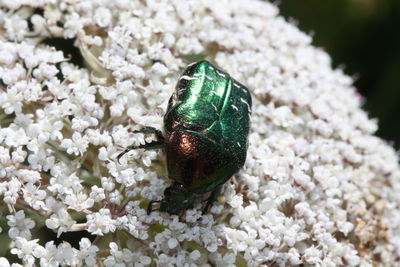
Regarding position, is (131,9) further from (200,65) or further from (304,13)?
(304,13)

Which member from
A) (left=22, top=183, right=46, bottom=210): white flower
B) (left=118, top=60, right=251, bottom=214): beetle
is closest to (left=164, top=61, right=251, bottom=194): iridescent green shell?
(left=118, top=60, right=251, bottom=214): beetle

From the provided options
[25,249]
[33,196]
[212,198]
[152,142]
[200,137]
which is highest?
[200,137]

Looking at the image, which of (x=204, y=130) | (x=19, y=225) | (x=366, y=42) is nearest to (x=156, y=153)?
(x=204, y=130)

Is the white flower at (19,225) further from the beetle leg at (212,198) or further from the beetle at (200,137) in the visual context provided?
the beetle leg at (212,198)

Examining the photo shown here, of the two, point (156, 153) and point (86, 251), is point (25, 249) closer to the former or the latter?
point (86, 251)

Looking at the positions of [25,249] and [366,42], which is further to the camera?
[366,42]

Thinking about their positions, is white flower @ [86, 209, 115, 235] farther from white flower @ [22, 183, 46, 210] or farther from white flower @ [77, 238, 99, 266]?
white flower @ [22, 183, 46, 210]

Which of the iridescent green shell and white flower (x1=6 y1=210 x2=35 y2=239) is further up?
the iridescent green shell
